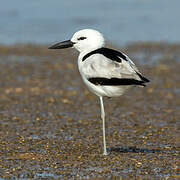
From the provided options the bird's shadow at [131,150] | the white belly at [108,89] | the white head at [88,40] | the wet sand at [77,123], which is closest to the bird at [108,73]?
the white belly at [108,89]

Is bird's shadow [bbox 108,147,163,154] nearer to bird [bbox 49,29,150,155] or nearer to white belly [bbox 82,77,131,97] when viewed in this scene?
bird [bbox 49,29,150,155]

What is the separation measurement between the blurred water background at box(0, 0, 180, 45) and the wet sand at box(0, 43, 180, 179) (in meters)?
2.96

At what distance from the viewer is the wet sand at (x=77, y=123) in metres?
6.51

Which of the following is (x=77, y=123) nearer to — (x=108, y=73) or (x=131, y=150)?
(x=131, y=150)

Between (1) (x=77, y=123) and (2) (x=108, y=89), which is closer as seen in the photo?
(2) (x=108, y=89)

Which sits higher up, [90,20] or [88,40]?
[90,20]

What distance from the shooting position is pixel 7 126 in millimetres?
8781

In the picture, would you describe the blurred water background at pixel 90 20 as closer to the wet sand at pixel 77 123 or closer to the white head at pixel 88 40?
the wet sand at pixel 77 123

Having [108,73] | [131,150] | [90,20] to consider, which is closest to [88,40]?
[108,73]

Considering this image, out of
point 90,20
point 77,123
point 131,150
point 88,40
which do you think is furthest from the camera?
point 90,20

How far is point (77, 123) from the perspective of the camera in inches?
360

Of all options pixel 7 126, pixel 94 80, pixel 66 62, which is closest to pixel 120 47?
pixel 66 62

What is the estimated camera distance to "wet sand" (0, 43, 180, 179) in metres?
6.51

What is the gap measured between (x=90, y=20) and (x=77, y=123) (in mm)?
11358
